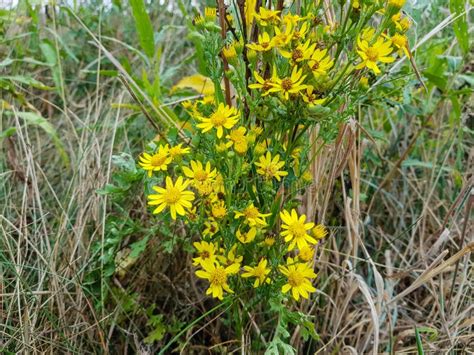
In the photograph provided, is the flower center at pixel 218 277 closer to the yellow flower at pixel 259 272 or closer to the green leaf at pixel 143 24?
the yellow flower at pixel 259 272

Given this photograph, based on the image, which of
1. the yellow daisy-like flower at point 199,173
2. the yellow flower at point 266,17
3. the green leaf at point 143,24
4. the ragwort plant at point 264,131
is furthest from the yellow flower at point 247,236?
the green leaf at point 143,24

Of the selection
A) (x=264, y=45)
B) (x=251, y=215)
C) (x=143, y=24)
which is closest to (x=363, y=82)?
(x=264, y=45)

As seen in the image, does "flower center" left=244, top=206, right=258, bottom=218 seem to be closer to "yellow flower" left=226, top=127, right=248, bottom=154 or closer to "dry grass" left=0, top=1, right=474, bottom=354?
"yellow flower" left=226, top=127, right=248, bottom=154

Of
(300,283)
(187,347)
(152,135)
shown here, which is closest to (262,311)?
(187,347)

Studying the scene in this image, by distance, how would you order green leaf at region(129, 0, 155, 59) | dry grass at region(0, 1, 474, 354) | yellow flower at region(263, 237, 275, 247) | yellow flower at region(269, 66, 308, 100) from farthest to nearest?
green leaf at region(129, 0, 155, 59)
dry grass at region(0, 1, 474, 354)
yellow flower at region(263, 237, 275, 247)
yellow flower at region(269, 66, 308, 100)

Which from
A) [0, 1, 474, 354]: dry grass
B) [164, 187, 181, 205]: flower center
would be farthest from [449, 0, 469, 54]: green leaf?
[164, 187, 181, 205]: flower center

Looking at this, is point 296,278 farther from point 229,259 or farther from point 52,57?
point 52,57
